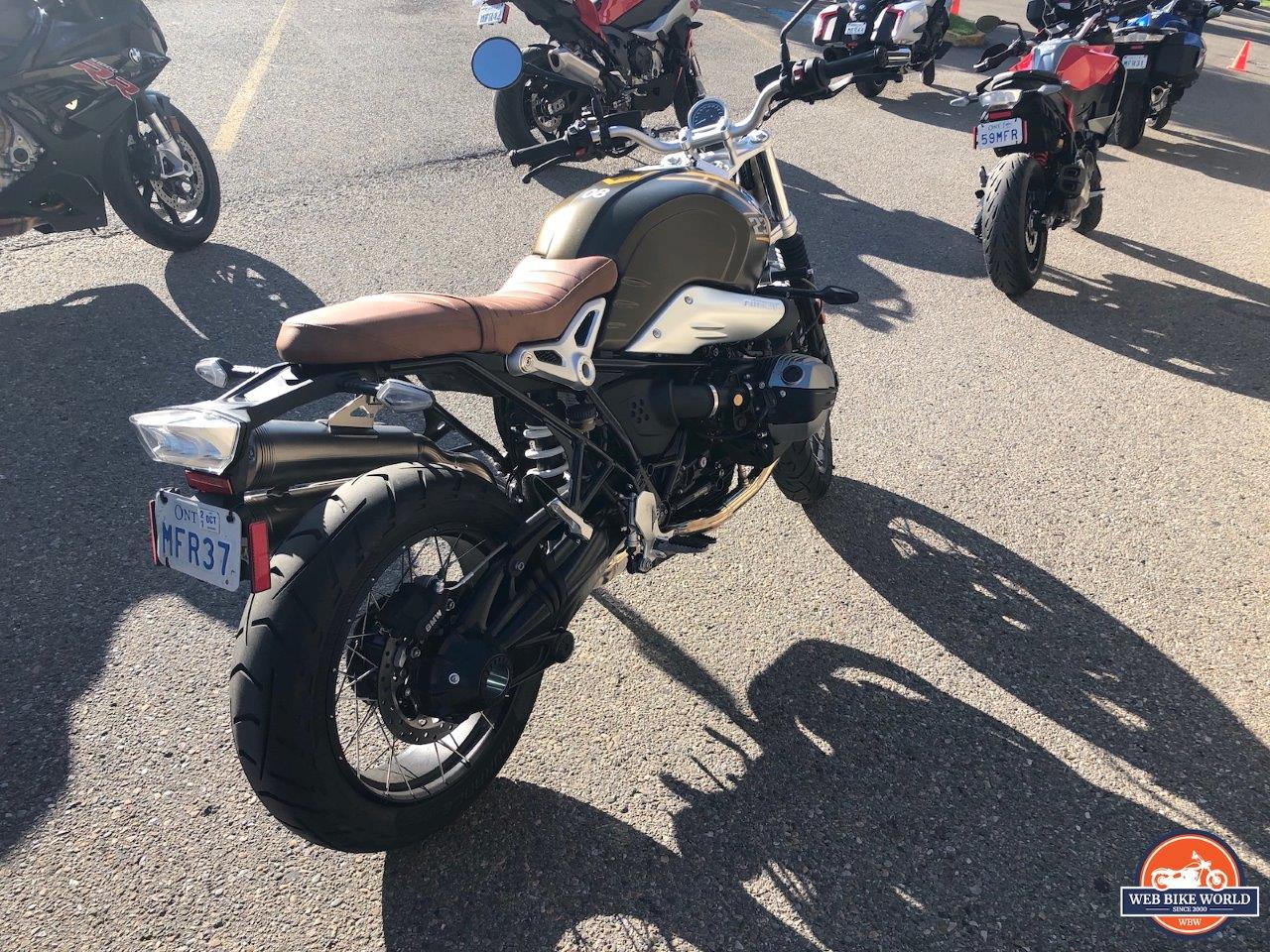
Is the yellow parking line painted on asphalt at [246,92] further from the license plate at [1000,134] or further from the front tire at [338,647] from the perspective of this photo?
the front tire at [338,647]

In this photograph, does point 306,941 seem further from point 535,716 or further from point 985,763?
point 985,763

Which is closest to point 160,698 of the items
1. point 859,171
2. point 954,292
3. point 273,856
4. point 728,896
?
point 273,856

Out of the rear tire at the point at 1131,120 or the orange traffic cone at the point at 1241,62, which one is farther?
the orange traffic cone at the point at 1241,62

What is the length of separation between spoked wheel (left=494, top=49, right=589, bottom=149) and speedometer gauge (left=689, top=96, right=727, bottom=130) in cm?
441

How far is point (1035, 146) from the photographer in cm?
596

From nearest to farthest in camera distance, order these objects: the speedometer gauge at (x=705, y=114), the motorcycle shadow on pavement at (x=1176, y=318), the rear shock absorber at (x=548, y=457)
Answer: the rear shock absorber at (x=548, y=457) → the speedometer gauge at (x=705, y=114) → the motorcycle shadow on pavement at (x=1176, y=318)

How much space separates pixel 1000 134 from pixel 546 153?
12.6ft

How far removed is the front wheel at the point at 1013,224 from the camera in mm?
5809

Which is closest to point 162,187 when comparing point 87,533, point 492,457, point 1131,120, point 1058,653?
point 87,533

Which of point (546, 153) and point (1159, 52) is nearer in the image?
point (546, 153)

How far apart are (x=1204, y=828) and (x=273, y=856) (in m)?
2.48

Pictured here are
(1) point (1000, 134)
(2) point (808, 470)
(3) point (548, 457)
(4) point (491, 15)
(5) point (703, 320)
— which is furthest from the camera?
(1) point (1000, 134)

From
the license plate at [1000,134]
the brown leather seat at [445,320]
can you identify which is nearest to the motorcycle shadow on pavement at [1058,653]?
the brown leather seat at [445,320]

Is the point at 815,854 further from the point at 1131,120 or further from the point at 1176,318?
the point at 1131,120
